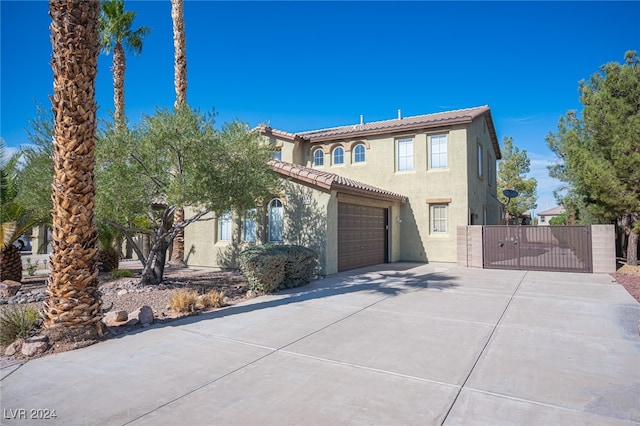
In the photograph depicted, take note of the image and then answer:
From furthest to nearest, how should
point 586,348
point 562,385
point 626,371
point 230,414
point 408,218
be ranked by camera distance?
point 408,218
point 586,348
point 626,371
point 562,385
point 230,414

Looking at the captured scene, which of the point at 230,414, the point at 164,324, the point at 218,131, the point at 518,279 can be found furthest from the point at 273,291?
the point at 518,279

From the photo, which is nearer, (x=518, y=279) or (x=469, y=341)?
(x=469, y=341)

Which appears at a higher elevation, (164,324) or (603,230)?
(603,230)

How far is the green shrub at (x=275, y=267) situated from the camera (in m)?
9.95

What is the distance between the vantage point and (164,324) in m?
7.14

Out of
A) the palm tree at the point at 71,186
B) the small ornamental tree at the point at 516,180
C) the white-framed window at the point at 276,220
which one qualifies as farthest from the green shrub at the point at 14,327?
the small ornamental tree at the point at 516,180

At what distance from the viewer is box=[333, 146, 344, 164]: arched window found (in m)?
20.5

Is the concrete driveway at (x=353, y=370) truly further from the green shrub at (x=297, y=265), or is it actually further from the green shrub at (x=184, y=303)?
the green shrub at (x=297, y=265)

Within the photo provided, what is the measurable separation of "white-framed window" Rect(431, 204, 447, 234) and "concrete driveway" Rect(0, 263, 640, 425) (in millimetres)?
9930

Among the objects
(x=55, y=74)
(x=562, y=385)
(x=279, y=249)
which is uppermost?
(x=55, y=74)

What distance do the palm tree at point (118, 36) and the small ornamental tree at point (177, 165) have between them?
38.0 feet

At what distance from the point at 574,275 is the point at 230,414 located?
14.2 metres

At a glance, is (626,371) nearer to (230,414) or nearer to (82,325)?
(230,414)

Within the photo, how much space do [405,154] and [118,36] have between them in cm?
1620
